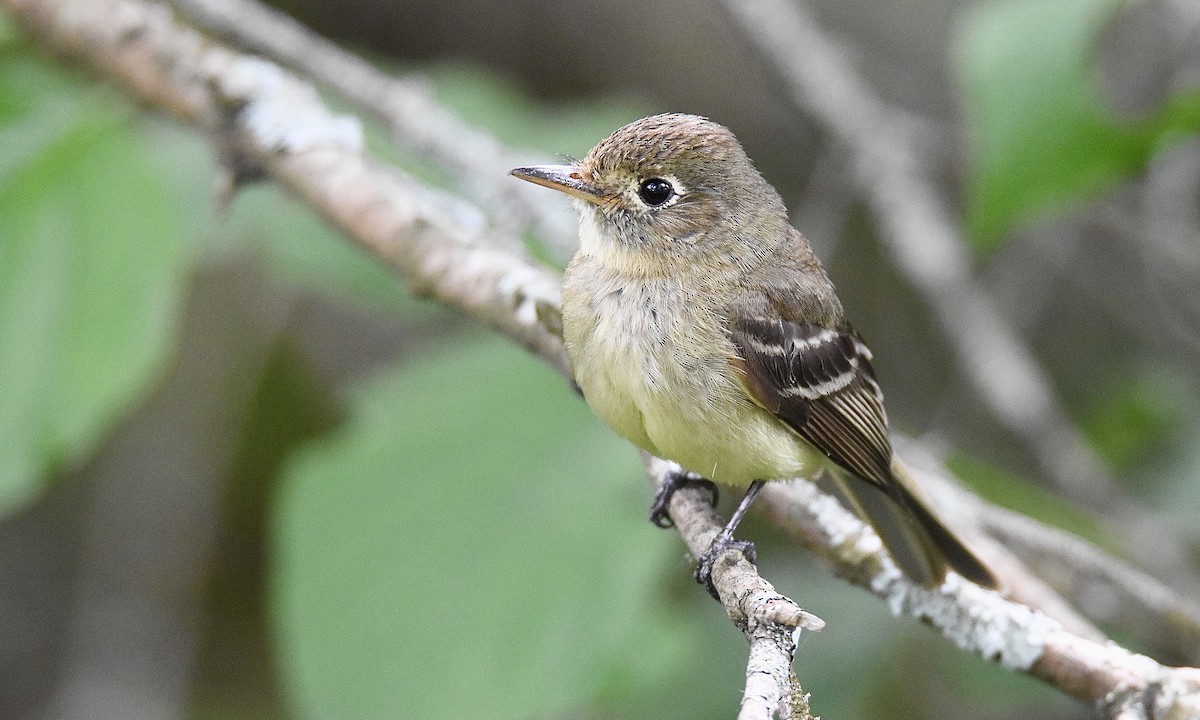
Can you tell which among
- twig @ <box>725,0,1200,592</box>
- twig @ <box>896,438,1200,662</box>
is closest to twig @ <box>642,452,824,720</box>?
twig @ <box>896,438,1200,662</box>

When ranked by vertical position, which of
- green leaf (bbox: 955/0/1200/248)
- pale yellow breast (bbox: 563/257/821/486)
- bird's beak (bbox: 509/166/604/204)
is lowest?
pale yellow breast (bbox: 563/257/821/486)

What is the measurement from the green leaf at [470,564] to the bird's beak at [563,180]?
81 centimetres

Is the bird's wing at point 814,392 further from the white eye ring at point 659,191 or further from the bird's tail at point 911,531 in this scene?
the white eye ring at point 659,191

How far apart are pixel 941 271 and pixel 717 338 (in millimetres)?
2043

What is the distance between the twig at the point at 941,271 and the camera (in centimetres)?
461

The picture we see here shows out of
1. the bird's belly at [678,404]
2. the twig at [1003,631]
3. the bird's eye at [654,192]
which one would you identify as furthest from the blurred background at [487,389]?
the bird's eye at [654,192]

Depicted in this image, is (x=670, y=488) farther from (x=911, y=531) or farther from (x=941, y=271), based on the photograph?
(x=941, y=271)

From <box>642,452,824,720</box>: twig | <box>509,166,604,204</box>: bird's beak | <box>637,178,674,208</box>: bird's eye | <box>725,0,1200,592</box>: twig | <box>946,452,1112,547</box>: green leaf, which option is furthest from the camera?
<box>725,0,1200,592</box>: twig

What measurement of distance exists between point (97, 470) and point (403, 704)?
3.39m

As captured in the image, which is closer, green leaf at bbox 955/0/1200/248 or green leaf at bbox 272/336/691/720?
green leaf at bbox 272/336/691/720

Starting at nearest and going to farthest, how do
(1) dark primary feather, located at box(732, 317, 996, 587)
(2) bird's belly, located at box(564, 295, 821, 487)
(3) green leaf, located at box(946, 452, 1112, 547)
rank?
1. (2) bird's belly, located at box(564, 295, 821, 487)
2. (1) dark primary feather, located at box(732, 317, 996, 587)
3. (3) green leaf, located at box(946, 452, 1112, 547)

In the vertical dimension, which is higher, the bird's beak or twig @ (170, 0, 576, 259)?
twig @ (170, 0, 576, 259)

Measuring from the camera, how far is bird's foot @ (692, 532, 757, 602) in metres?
2.59

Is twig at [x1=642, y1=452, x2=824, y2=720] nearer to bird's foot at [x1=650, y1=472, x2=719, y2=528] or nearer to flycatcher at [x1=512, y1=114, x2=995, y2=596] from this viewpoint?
flycatcher at [x1=512, y1=114, x2=995, y2=596]
